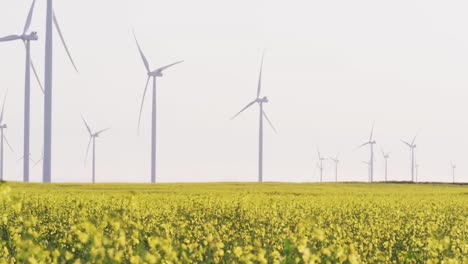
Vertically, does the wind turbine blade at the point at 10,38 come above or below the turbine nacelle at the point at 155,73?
above

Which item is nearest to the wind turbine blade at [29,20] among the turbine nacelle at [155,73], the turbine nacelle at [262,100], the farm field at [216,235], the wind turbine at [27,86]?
the wind turbine at [27,86]

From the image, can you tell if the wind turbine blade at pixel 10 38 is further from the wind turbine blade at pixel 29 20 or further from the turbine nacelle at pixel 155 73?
the turbine nacelle at pixel 155 73

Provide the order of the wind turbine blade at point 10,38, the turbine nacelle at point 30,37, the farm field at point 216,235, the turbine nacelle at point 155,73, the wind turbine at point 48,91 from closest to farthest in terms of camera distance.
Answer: the farm field at point 216,235, the wind turbine at point 48,91, the wind turbine blade at point 10,38, the turbine nacelle at point 30,37, the turbine nacelle at point 155,73

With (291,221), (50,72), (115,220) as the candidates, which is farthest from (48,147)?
(115,220)

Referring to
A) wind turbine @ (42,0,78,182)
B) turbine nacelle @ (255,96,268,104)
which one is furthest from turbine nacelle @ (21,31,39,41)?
turbine nacelle @ (255,96,268,104)

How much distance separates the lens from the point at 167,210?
21.2m

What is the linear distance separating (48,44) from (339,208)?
39.0 metres

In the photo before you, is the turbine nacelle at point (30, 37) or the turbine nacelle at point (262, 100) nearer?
the turbine nacelle at point (30, 37)

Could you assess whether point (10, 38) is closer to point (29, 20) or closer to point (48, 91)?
point (29, 20)

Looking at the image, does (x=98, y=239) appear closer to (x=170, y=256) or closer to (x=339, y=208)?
(x=170, y=256)

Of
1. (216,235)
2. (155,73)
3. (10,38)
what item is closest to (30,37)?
(10,38)

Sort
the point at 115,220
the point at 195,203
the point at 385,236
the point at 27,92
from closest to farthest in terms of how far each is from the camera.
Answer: the point at 115,220, the point at 385,236, the point at 195,203, the point at 27,92

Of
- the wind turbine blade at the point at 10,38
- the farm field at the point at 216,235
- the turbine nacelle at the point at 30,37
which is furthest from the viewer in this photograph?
the turbine nacelle at the point at 30,37

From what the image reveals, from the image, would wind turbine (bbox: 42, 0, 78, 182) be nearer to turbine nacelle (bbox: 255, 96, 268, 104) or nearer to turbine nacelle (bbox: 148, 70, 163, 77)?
turbine nacelle (bbox: 148, 70, 163, 77)
